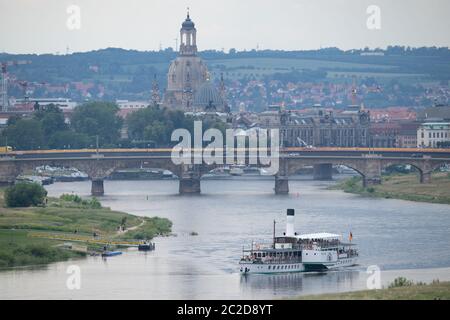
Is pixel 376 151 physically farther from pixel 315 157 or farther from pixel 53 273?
pixel 53 273

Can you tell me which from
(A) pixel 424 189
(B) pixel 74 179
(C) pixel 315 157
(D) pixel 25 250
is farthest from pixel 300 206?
(B) pixel 74 179

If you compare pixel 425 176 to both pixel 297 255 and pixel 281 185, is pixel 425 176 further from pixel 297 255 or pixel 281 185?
pixel 297 255

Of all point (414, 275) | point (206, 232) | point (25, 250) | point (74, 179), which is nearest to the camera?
point (414, 275)

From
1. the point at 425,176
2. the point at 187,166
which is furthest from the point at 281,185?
the point at 425,176

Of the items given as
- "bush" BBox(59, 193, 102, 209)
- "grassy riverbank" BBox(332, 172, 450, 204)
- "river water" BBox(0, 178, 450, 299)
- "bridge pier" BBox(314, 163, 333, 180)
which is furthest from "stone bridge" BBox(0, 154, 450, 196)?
"bush" BBox(59, 193, 102, 209)

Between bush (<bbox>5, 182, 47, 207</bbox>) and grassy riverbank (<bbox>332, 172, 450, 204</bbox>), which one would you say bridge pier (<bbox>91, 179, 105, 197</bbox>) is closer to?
grassy riverbank (<bbox>332, 172, 450, 204</bbox>)
